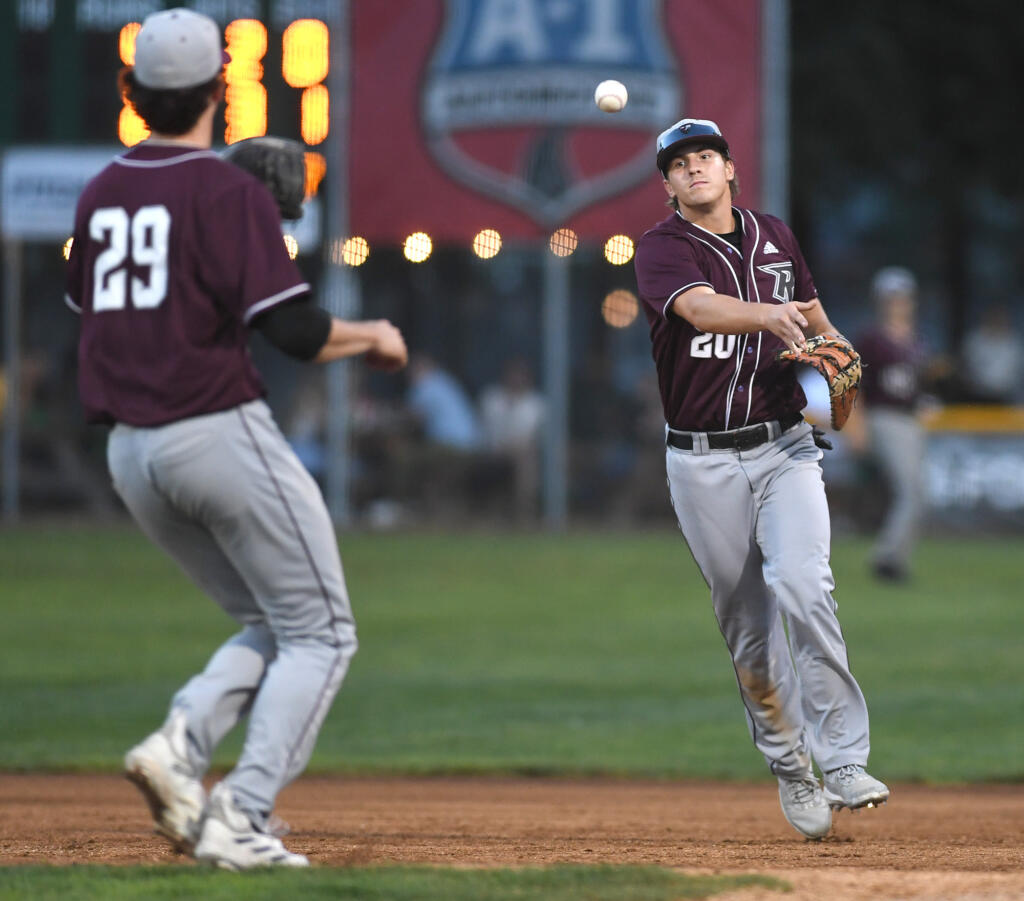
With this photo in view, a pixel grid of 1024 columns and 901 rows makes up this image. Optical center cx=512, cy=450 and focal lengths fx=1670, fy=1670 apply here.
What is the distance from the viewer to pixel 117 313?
4227 mm

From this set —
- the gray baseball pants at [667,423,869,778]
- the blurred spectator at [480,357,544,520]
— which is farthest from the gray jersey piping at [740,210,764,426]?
the blurred spectator at [480,357,544,520]

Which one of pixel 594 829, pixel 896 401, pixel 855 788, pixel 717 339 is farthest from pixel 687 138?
pixel 896 401

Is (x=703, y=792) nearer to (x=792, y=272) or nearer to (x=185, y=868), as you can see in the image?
(x=792, y=272)

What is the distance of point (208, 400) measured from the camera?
13.8 feet

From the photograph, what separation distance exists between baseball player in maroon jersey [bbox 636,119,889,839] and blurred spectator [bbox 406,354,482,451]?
13.6 metres

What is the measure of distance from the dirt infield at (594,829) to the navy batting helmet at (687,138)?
2.30 meters

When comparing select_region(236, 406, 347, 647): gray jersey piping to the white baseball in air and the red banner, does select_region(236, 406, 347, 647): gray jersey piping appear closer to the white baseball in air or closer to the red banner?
the white baseball in air

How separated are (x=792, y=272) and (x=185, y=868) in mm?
2883

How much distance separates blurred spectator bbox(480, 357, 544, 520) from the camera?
19.8 metres

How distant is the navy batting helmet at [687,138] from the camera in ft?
18.4

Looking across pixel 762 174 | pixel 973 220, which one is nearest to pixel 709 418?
pixel 762 174

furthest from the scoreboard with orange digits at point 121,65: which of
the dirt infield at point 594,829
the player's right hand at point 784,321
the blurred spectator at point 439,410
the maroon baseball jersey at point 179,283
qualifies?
the maroon baseball jersey at point 179,283

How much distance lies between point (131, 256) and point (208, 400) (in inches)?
16.3

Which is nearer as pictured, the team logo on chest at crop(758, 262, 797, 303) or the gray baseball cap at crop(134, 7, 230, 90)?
the gray baseball cap at crop(134, 7, 230, 90)
